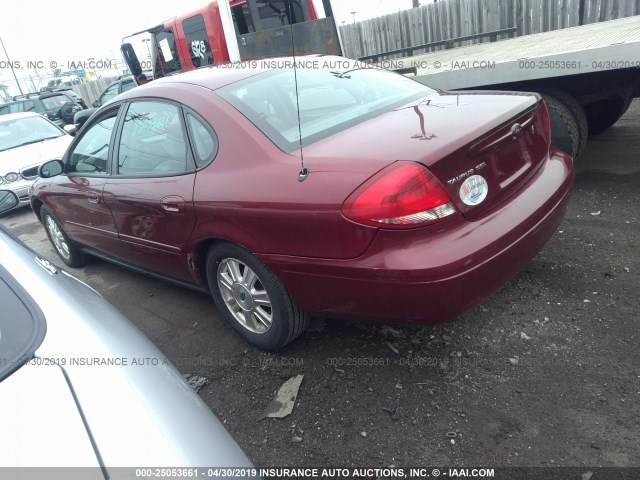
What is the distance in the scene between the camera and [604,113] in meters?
5.41

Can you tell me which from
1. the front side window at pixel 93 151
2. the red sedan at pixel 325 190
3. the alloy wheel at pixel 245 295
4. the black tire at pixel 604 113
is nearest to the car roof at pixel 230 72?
the red sedan at pixel 325 190

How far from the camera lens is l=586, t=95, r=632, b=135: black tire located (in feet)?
17.2

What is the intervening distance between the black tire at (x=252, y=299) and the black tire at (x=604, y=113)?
4552 millimetres

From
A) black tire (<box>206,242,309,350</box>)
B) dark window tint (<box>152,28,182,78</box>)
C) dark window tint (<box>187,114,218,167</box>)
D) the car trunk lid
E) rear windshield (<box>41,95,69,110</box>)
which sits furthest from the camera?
rear windshield (<box>41,95,69,110</box>)

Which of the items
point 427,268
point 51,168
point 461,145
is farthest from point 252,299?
point 51,168

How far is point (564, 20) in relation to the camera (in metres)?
9.96

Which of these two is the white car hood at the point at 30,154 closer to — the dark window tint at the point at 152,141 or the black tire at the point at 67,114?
the dark window tint at the point at 152,141

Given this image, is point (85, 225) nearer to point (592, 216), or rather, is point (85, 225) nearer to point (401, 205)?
point (401, 205)

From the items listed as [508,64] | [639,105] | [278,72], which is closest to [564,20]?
[639,105]

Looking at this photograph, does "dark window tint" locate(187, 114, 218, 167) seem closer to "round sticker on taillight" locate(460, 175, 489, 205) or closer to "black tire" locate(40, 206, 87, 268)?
"round sticker on taillight" locate(460, 175, 489, 205)

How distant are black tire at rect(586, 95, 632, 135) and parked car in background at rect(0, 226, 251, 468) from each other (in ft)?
18.1

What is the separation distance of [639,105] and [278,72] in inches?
259

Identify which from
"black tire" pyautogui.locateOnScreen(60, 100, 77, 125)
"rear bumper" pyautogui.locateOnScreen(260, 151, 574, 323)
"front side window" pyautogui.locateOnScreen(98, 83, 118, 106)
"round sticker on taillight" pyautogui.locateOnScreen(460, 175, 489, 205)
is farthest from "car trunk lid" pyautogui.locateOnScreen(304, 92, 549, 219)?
"black tire" pyautogui.locateOnScreen(60, 100, 77, 125)

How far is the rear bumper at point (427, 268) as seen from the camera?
200 centimetres
